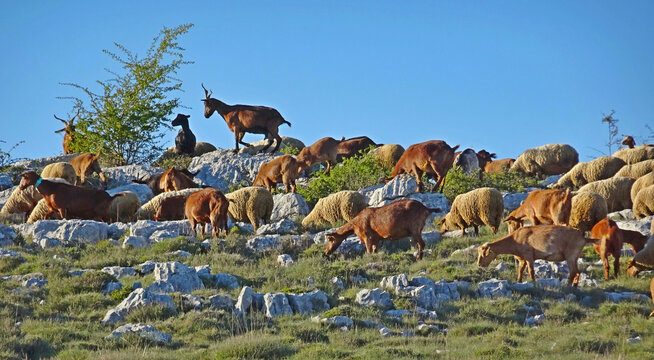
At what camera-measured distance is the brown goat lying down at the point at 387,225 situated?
19516 mm

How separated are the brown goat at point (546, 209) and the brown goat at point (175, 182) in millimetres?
11329

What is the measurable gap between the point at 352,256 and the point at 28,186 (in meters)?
11.6

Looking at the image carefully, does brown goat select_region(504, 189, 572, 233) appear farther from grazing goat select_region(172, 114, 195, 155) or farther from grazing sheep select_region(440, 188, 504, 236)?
grazing goat select_region(172, 114, 195, 155)

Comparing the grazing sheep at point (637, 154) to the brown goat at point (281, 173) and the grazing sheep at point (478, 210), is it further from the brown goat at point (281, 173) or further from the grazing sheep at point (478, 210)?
the grazing sheep at point (478, 210)

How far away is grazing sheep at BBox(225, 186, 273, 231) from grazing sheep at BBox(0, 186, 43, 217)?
6918mm

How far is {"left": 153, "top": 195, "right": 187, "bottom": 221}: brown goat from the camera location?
82.4 feet

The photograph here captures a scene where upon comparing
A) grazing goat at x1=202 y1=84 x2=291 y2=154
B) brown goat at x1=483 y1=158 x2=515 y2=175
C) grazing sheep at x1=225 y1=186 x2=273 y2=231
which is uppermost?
grazing goat at x1=202 y1=84 x2=291 y2=154

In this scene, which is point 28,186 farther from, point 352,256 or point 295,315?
point 295,315

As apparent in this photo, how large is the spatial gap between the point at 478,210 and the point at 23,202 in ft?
45.8

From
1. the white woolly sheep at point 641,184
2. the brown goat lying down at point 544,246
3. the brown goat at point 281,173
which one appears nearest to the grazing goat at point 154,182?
the brown goat at point 281,173

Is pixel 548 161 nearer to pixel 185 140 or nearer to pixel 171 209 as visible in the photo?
pixel 185 140

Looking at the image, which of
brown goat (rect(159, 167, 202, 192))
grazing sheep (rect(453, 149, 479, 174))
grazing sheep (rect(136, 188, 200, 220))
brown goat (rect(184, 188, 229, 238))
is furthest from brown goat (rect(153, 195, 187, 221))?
grazing sheep (rect(453, 149, 479, 174))

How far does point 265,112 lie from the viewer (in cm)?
3409

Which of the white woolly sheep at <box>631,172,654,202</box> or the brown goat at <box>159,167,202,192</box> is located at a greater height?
the brown goat at <box>159,167,202,192</box>
